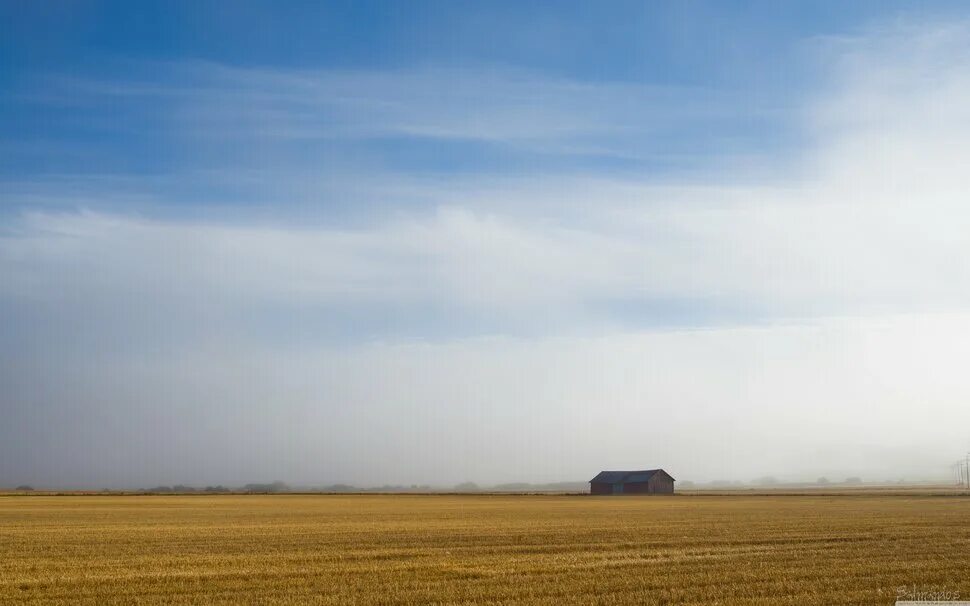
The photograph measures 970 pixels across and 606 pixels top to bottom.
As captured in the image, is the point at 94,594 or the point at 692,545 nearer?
the point at 94,594

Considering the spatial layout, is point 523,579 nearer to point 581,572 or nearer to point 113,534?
point 581,572

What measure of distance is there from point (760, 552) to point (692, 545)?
313cm

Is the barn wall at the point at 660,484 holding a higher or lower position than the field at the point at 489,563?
lower

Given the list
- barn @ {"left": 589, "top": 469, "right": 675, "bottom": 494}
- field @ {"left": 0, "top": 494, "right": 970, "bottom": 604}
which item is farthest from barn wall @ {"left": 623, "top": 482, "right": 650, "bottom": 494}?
field @ {"left": 0, "top": 494, "right": 970, "bottom": 604}

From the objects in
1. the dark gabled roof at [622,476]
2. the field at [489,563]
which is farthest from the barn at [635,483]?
the field at [489,563]

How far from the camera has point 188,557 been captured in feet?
90.7

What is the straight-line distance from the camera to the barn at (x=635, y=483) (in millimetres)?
136000

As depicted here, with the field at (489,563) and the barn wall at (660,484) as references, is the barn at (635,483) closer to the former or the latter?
the barn wall at (660,484)

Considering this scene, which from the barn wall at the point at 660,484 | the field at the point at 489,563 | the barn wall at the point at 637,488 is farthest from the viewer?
the barn wall at the point at 660,484

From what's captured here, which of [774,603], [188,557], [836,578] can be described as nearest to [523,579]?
[774,603]

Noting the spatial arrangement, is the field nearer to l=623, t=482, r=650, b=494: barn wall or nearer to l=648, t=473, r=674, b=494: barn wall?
l=623, t=482, r=650, b=494: barn wall

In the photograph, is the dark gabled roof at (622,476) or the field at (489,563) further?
the dark gabled roof at (622,476)

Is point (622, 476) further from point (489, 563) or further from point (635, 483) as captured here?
point (489, 563)

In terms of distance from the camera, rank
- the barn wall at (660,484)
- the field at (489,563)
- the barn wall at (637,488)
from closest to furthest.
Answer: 1. the field at (489,563)
2. the barn wall at (637,488)
3. the barn wall at (660,484)
